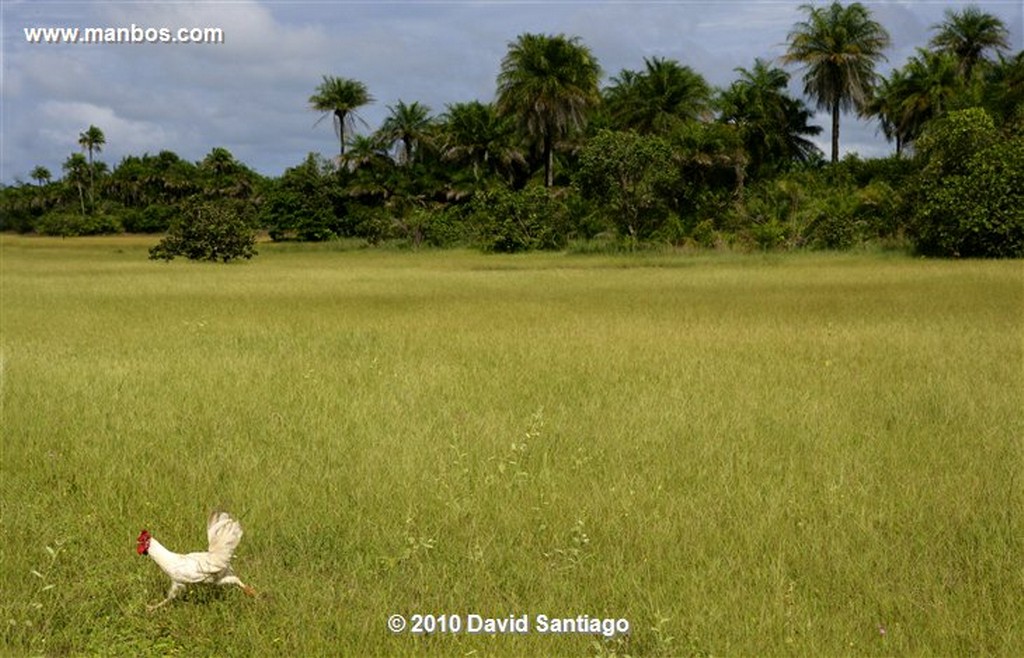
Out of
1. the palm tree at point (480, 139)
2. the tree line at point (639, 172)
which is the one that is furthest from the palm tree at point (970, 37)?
the palm tree at point (480, 139)

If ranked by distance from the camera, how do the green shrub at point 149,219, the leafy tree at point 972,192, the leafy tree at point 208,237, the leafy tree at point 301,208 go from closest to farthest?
the leafy tree at point 972,192, the leafy tree at point 208,237, the leafy tree at point 301,208, the green shrub at point 149,219

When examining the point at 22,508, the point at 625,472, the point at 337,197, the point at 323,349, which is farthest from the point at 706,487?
the point at 337,197

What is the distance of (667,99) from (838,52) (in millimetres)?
9979

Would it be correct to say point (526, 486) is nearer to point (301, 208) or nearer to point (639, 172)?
point (639, 172)

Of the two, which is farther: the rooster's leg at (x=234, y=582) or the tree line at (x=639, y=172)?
the tree line at (x=639, y=172)

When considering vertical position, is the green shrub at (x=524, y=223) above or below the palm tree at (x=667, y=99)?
below

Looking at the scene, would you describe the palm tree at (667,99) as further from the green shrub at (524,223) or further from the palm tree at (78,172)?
the palm tree at (78,172)

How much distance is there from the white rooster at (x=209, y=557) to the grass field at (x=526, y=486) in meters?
0.35

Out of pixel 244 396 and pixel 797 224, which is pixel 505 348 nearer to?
pixel 244 396

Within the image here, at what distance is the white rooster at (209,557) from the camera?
13.3 feet

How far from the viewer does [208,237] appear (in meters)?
41.8

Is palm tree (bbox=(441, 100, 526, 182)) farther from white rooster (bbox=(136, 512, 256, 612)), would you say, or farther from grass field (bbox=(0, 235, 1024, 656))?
white rooster (bbox=(136, 512, 256, 612))

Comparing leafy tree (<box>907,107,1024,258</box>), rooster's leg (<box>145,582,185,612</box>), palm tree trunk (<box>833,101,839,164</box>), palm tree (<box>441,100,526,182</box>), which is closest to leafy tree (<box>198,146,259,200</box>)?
palm tree (<box>441,100,526,182</box>)

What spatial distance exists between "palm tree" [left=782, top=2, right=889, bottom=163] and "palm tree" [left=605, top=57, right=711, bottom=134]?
5.69m
